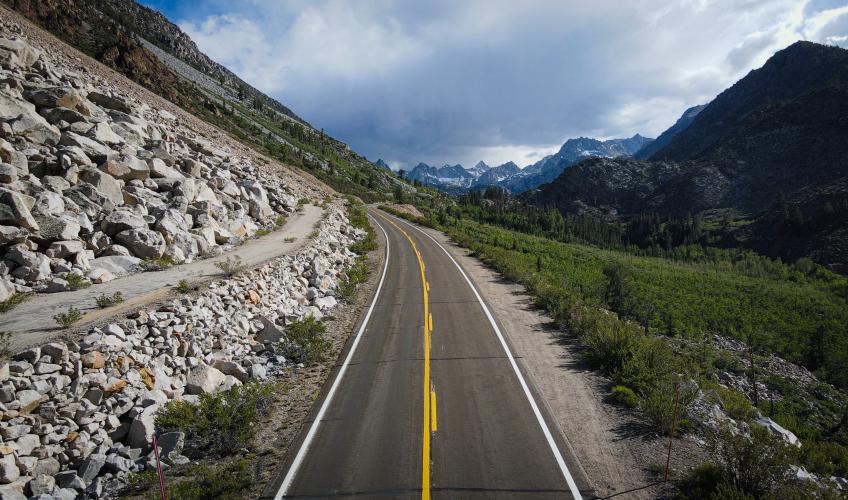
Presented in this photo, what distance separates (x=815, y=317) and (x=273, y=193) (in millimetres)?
71458

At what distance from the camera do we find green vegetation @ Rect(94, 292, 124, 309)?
10953 mm

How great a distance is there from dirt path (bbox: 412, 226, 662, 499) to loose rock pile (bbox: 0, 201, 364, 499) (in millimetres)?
8069

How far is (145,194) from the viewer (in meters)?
18.5

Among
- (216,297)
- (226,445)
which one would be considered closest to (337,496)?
(226,445)

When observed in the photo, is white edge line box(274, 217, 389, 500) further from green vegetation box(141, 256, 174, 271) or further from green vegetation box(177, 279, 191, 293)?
green vegetation box(141, 256, 174, 271)

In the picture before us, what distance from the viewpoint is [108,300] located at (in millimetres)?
11102

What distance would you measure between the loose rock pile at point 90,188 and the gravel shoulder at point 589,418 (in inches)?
594

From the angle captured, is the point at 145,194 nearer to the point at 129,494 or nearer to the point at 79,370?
the point at 79,370

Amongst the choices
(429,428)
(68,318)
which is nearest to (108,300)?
(68,318)

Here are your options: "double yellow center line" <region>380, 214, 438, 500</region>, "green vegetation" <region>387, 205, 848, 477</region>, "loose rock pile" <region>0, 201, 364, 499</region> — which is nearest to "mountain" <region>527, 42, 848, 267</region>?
"green vegetation" <region>387, 205, 848, 477</region>

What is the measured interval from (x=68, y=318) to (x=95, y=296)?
8.40 feet

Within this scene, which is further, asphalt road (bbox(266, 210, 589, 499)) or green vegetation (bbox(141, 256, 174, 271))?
green vegetation (bbox(141, 256, 174, 271))

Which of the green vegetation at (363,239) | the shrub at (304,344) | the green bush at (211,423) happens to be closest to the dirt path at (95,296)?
the green bush at (211,423)

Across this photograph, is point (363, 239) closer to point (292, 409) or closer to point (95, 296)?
point (95, 296)
